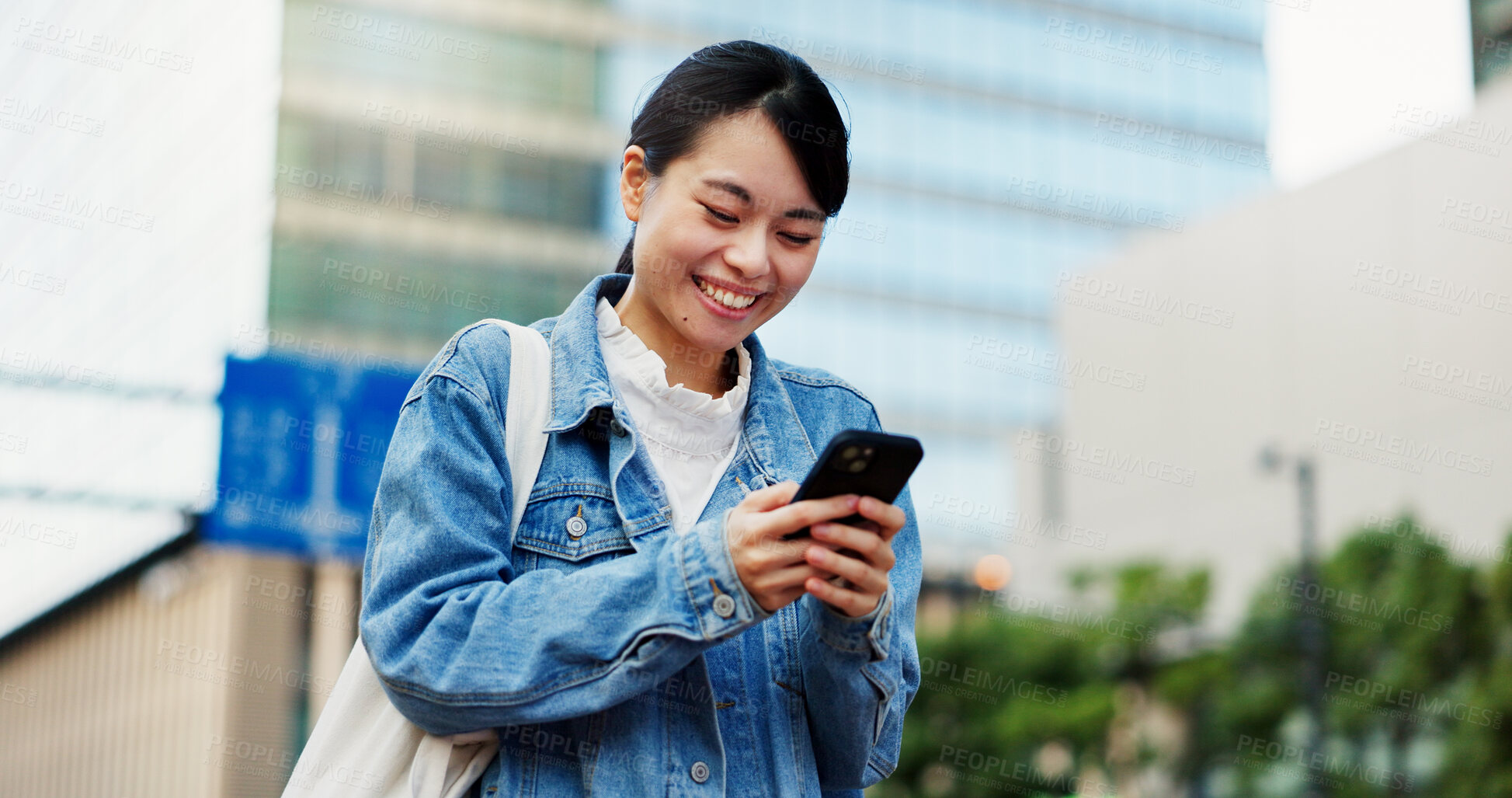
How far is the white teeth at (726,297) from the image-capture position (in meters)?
1.61

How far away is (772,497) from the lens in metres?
1.30

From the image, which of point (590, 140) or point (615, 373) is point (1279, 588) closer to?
point (590, 140)

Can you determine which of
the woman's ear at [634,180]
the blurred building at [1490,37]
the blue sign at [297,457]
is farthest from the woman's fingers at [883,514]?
the blurred building at [1490,37]

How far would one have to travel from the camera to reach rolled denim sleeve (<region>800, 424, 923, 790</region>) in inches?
56.4

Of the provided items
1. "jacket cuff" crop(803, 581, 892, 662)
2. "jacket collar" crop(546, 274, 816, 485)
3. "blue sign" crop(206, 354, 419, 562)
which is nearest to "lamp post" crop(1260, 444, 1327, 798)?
"blue sign" crop(206, 354, 419, 562)

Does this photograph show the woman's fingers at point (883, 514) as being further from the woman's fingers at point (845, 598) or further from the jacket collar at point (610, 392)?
the jacket collar at point (610, 392)

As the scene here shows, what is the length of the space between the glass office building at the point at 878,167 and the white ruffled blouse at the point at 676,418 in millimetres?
21617

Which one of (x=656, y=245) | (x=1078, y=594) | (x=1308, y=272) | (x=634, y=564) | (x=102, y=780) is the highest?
(x=1308, y=272)

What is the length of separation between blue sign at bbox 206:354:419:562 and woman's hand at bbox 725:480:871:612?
29.1 feet

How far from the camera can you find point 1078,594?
31.7 m

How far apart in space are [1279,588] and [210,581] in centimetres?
1842

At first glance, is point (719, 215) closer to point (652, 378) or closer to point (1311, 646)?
point (652, 378)

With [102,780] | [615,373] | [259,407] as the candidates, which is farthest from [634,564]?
[102,780]

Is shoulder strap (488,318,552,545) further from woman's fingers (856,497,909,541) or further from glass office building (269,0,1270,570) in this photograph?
glass office building (269,0,1270,570)
